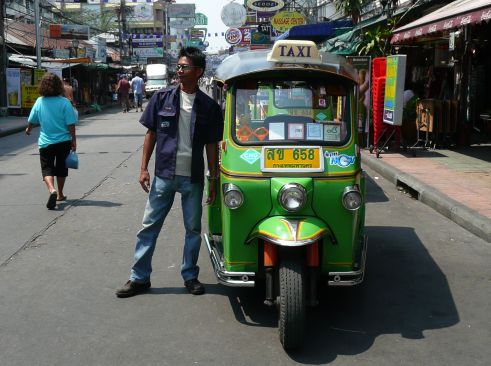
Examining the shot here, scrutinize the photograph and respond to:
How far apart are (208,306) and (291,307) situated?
1.11 metres

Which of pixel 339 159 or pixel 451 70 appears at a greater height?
pixel 451 70

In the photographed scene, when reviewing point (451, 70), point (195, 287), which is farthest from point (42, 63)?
point (195, 287)

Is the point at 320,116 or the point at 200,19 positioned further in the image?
the point at 200,19

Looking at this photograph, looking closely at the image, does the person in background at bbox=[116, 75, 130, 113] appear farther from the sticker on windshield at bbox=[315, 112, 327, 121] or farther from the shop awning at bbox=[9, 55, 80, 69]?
the sticker on windshield at bbox=[315, 112, 327, 121]

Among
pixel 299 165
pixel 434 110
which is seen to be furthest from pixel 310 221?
pixel 434 110

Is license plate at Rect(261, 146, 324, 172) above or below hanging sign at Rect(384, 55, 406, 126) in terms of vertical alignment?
below

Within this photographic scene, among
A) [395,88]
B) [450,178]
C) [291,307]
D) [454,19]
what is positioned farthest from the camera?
[395,88]

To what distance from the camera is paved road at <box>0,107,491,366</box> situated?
4.21 m

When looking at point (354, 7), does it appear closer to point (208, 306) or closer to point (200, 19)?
point (208, 306)

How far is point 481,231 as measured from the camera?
23.9 feet

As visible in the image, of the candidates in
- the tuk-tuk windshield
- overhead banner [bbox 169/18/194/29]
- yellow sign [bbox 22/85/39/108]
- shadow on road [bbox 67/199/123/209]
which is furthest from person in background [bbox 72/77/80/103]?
overhead banner [bbox 169/18/194/29]

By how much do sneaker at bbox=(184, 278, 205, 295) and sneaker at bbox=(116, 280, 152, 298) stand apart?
352 mm

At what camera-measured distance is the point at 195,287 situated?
17.5ft

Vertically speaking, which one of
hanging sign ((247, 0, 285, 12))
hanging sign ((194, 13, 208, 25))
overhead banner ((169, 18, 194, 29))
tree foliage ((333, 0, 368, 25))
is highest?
hanging sign ((194, 13, 208, 25))
